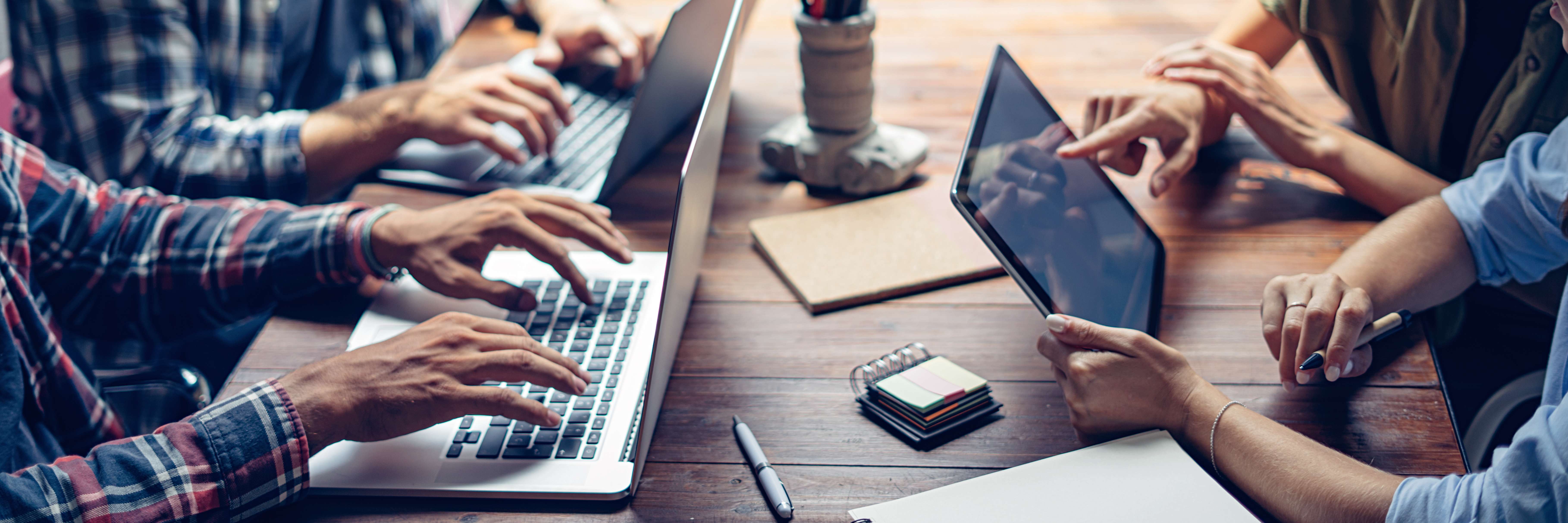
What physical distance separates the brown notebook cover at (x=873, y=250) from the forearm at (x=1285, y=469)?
0.30 metres

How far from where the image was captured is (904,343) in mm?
884

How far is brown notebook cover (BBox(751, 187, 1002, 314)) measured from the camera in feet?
3.13

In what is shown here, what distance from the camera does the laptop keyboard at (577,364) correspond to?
74cm

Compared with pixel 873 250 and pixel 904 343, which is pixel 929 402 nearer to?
pixel 904 343

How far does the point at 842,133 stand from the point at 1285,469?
24.8 inches

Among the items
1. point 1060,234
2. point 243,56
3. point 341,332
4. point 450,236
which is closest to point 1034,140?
point 1060,234

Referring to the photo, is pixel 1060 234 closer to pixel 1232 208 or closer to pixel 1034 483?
pixel 1034 483

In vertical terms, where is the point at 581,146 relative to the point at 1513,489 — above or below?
below

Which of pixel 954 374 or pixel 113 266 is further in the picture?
pixel 113 266

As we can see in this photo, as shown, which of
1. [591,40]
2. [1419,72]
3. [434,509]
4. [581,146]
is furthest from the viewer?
[591,40]

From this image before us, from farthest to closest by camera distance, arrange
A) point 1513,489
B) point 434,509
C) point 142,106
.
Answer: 1. point 142,106
2. point 434,509
3. point 1513,489

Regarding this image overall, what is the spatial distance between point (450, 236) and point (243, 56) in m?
0.73

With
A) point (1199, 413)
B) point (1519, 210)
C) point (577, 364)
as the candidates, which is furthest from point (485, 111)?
point (1519, 210)

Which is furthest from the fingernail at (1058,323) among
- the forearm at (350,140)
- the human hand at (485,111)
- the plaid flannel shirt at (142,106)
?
the plaid flannel shirt at (142,106)
